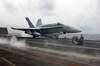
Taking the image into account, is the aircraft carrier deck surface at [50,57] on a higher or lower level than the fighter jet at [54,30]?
lower

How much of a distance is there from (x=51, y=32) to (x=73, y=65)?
2299cm

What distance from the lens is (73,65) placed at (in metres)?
5.74

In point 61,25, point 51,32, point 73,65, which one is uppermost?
point 61,25

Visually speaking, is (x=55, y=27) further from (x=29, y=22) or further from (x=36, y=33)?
(x=29, y=22)

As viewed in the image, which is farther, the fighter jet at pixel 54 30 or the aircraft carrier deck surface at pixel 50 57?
the fighter jet at pixel 54 30

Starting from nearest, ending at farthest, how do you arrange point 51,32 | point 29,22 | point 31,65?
point 31,65 → point 51,32 → point 29,22

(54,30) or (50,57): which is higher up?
(54,30)

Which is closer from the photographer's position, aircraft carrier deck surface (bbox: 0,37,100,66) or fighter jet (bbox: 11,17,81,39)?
aircraft carrier deck surface (bbox: 0,37,100,66)

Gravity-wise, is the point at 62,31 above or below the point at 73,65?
above

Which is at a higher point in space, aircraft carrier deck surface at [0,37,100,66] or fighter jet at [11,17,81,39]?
fighter jet at [11,17,81,39]

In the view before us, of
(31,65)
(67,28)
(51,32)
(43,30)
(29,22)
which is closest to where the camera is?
(31,65)

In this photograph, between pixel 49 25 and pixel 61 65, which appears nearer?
pixel 61 65

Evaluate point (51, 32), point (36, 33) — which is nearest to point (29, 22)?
point (36, 33)

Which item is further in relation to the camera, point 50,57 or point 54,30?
point 54,30
